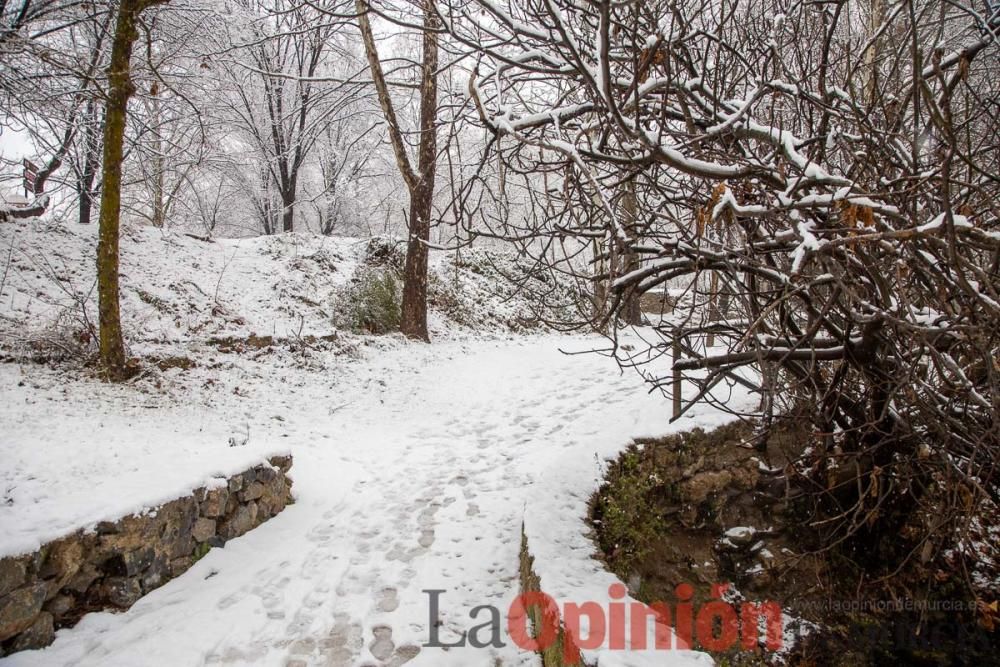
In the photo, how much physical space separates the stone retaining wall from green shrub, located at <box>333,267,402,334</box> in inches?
214

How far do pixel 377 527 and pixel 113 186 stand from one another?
4.31 m

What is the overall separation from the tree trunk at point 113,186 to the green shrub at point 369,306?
156 inches

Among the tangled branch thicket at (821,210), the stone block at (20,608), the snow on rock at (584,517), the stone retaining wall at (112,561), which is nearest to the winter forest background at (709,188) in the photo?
the tangled branch thicket at (821,210)

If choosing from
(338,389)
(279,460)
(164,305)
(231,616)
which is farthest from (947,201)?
(164,305)

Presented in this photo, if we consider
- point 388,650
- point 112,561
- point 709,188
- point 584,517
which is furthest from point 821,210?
point 112,561

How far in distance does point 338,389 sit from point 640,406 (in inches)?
155

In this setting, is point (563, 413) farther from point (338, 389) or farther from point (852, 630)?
point (852, 630)

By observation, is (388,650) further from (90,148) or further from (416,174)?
(90,148)

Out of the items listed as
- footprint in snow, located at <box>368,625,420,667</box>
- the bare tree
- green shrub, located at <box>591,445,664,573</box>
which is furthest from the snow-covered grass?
footprint in snow, located at <box>368,625,420,667</box>

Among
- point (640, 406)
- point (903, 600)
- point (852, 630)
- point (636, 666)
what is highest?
point (640, 406)

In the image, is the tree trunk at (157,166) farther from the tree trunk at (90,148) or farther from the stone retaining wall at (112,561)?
the stone retaining wall at (112,561)

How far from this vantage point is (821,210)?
8.63ft

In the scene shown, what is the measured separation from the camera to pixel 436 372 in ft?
27.0

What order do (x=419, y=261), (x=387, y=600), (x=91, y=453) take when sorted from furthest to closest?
(x=419, y=261) → (x=91, y=453) → (x=387, y=600)
